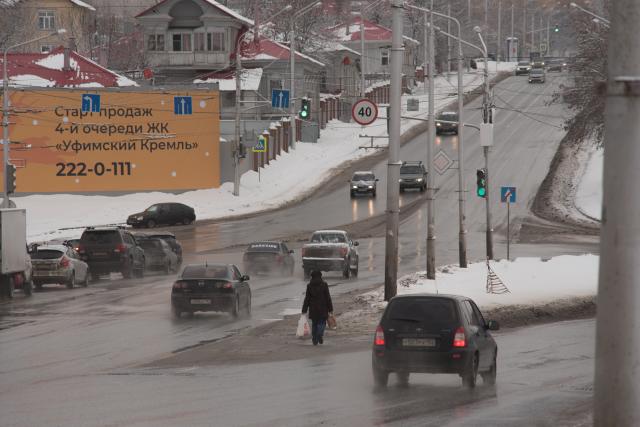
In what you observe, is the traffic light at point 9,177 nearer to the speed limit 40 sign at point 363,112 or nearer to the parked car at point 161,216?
the speed limit 40 sign at point 363,112

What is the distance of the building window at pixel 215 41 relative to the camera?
314ft

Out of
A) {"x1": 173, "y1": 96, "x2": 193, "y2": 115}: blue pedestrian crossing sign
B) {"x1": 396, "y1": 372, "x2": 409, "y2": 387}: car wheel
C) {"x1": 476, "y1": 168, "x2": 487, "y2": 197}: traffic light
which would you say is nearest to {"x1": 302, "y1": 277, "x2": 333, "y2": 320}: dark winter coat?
{"x1": 396, "y1": 372, "x2": 409, "y2": 387}: car wheel

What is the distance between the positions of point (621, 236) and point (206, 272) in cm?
2292

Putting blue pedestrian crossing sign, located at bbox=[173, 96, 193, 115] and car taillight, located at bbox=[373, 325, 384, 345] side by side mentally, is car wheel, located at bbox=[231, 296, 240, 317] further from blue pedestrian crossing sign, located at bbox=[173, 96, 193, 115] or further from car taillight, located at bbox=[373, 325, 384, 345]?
blue pedestrian crossing sign, located at bbox=[173, 96, 193, 115]

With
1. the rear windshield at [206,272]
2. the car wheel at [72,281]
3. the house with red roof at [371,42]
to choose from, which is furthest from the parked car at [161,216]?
the house with red roof at [371,42]

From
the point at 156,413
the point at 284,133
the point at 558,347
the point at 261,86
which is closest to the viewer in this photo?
the point at 156,413

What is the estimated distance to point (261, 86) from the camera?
9994cm

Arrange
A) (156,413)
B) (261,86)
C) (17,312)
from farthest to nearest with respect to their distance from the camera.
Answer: (261,86) → (17,312) → (156,413)

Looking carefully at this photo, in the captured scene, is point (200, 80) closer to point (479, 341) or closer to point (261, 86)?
point (261, 86)

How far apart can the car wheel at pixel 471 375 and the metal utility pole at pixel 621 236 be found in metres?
10.2

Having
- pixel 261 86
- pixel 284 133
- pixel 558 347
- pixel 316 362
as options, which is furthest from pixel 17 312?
pixel 261 86

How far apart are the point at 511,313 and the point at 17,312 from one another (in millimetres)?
12778

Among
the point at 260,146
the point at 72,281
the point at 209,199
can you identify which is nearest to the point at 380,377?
the point at 72,281

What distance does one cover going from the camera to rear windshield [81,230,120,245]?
41500 mm
